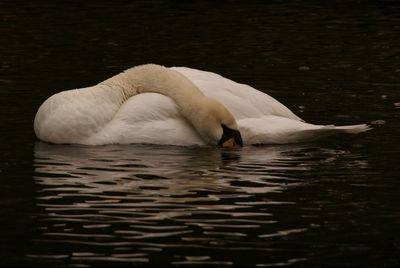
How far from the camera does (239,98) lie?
13312 mm

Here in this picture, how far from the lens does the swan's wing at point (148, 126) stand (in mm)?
12875

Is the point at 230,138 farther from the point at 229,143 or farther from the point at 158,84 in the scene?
the point at 158,84

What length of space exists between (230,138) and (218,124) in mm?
192

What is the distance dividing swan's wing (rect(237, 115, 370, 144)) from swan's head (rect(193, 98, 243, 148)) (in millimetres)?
311

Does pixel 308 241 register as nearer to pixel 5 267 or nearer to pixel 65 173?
pixel 5 267

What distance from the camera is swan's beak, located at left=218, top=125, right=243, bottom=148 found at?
12.7 m

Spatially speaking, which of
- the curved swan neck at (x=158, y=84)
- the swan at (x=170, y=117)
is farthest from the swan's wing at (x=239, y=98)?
the curved swan neck at (x=158, y=84)

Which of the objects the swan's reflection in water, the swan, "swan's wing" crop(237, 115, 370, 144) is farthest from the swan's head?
"swan's wing" crop(237, 115, 370, 144)

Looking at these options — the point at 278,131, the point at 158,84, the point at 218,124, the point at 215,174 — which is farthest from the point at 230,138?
the point at 215,174

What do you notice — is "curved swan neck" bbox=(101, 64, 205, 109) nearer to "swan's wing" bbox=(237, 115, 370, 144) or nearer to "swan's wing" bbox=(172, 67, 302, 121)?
"swan's wing" bbox=(172, 67, 302, 121)

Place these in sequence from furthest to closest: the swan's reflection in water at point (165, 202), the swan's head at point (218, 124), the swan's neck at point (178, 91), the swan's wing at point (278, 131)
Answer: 1. the swan's wing at point (278, 131)
2. the swan's neck at point (178, 91)
3. the swan's head at point (218, 124)
4. the swan's reflection in water at point (165, 202)

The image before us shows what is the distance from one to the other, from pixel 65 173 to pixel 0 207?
1.49 m

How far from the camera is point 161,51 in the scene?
20.6 meters

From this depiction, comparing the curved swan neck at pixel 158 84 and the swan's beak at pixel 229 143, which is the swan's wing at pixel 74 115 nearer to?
the curved swan neck at pixel 158 84
